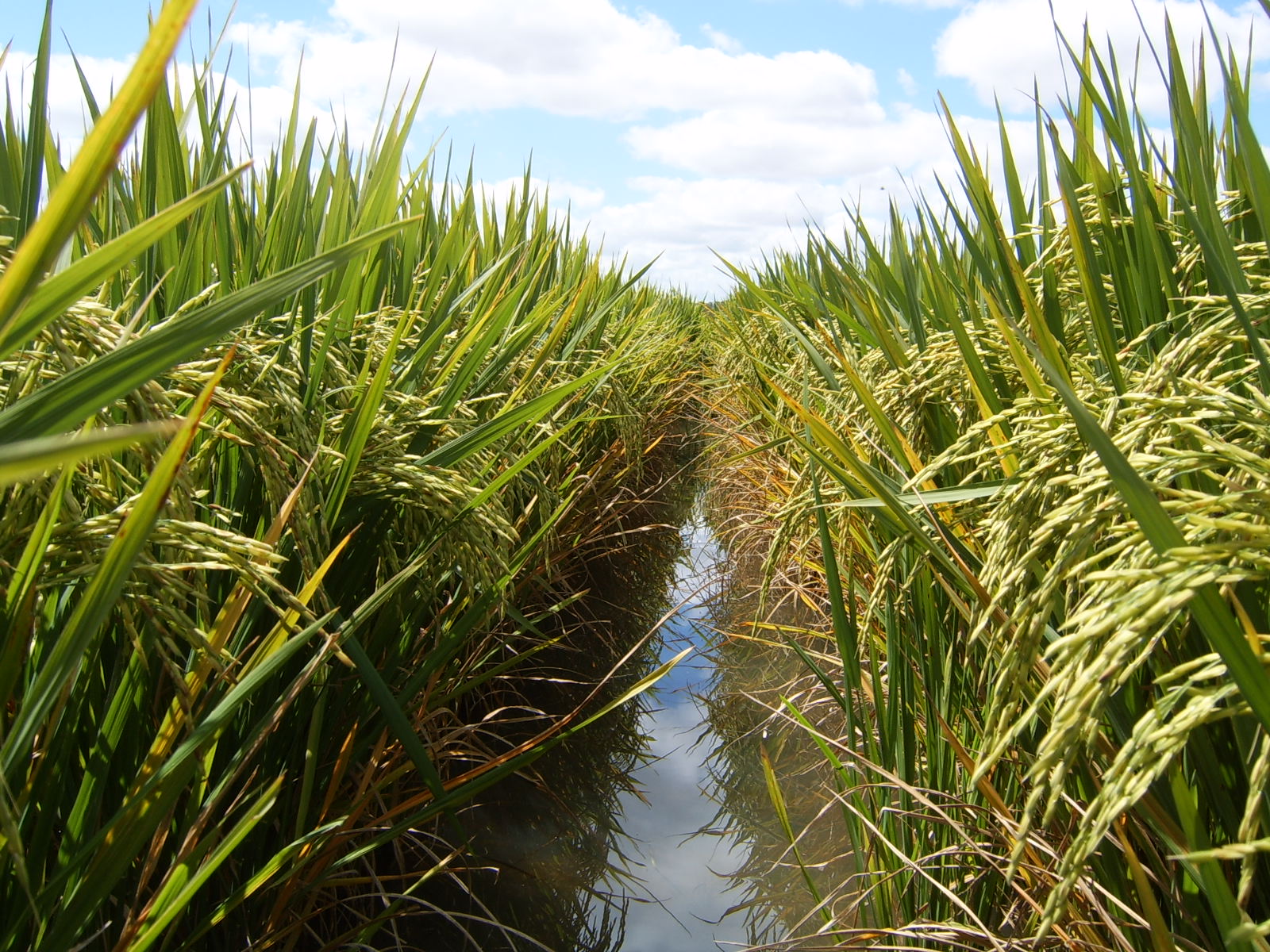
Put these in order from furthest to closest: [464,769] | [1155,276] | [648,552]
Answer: [648,552] < [464,769] < [1155,276]

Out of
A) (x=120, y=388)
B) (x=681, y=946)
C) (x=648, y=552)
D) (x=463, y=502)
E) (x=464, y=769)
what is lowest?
(x=681, y=946)

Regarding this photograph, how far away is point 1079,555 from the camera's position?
706 millimetres

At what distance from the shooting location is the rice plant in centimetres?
66

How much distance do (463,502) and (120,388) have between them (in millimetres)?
673

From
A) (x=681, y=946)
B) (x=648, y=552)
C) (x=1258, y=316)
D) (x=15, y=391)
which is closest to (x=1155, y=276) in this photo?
(x=1258, y=316)

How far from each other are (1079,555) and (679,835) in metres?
1.99

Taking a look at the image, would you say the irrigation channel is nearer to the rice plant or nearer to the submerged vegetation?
the rice plant

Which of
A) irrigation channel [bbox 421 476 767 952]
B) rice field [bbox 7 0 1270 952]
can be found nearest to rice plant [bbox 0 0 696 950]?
rice field [bbox 7 0 1270 952]

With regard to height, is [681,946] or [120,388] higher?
Result: [120,388]

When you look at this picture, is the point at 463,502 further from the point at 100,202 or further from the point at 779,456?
the point at 779,456

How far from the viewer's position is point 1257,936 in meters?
0.62

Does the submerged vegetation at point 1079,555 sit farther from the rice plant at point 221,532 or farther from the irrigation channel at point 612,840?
the rice plant at point 221,532

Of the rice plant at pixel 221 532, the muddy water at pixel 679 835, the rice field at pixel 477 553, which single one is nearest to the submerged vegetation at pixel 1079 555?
the rice field at pixel 477 553

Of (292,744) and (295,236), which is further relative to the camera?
(295,236)
